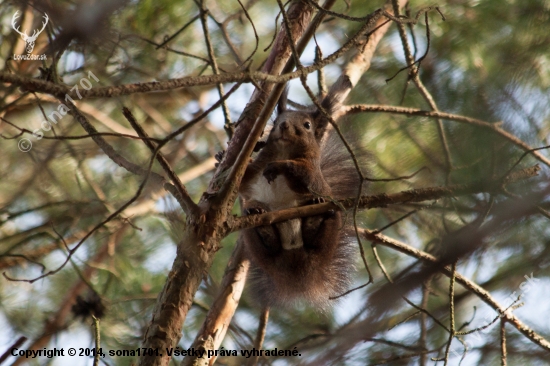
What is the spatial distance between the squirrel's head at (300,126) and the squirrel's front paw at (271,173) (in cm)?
36

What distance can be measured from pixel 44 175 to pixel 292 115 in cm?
208

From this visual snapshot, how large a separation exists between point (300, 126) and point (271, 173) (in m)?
0.56

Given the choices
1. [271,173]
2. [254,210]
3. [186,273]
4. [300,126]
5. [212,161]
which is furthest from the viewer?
[212,161]

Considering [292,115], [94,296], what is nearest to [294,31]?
[292,115]

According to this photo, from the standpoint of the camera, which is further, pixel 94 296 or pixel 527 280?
pixel 94 296

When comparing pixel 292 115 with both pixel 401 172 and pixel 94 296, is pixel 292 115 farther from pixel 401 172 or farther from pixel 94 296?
pixel 94 296

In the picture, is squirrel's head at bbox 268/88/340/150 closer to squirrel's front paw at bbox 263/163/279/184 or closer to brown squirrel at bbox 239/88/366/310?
brown squirrel at bbox 239/88/366/310

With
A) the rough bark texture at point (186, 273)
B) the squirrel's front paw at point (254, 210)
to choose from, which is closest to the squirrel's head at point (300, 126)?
the squirrel's front paw at point (254, 210)

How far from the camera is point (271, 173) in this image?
11.0 feet

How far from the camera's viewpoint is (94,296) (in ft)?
12.1

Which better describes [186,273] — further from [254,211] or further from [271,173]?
[271,173]

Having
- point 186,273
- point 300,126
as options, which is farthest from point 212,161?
point 186,273

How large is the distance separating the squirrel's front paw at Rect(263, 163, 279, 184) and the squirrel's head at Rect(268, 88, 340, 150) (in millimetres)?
364

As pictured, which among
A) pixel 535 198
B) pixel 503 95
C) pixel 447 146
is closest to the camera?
pixel 535 198
